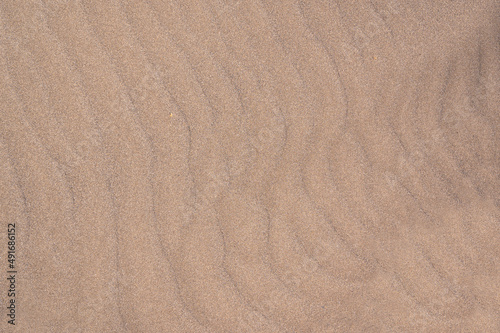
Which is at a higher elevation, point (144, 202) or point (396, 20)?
point (396, 20)

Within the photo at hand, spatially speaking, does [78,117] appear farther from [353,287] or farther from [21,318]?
[353,287]

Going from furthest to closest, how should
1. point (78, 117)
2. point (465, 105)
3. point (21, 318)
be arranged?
1. point (465, 105)
2. point (78, 117)
3. point (21, 318)

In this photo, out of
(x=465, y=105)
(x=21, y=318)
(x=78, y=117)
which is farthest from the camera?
(x=465, y=105)

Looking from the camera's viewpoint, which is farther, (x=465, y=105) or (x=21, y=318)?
(x=465, y=105)

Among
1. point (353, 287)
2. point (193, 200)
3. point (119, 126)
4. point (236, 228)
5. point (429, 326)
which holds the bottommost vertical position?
point (429, 326)

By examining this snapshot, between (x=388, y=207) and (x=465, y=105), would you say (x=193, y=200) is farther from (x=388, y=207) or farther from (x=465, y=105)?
(x=465, y=105)

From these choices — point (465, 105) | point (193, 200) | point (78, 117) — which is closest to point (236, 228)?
point (193, 200)

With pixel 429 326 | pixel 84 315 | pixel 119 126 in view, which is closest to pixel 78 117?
pixel 119 126
